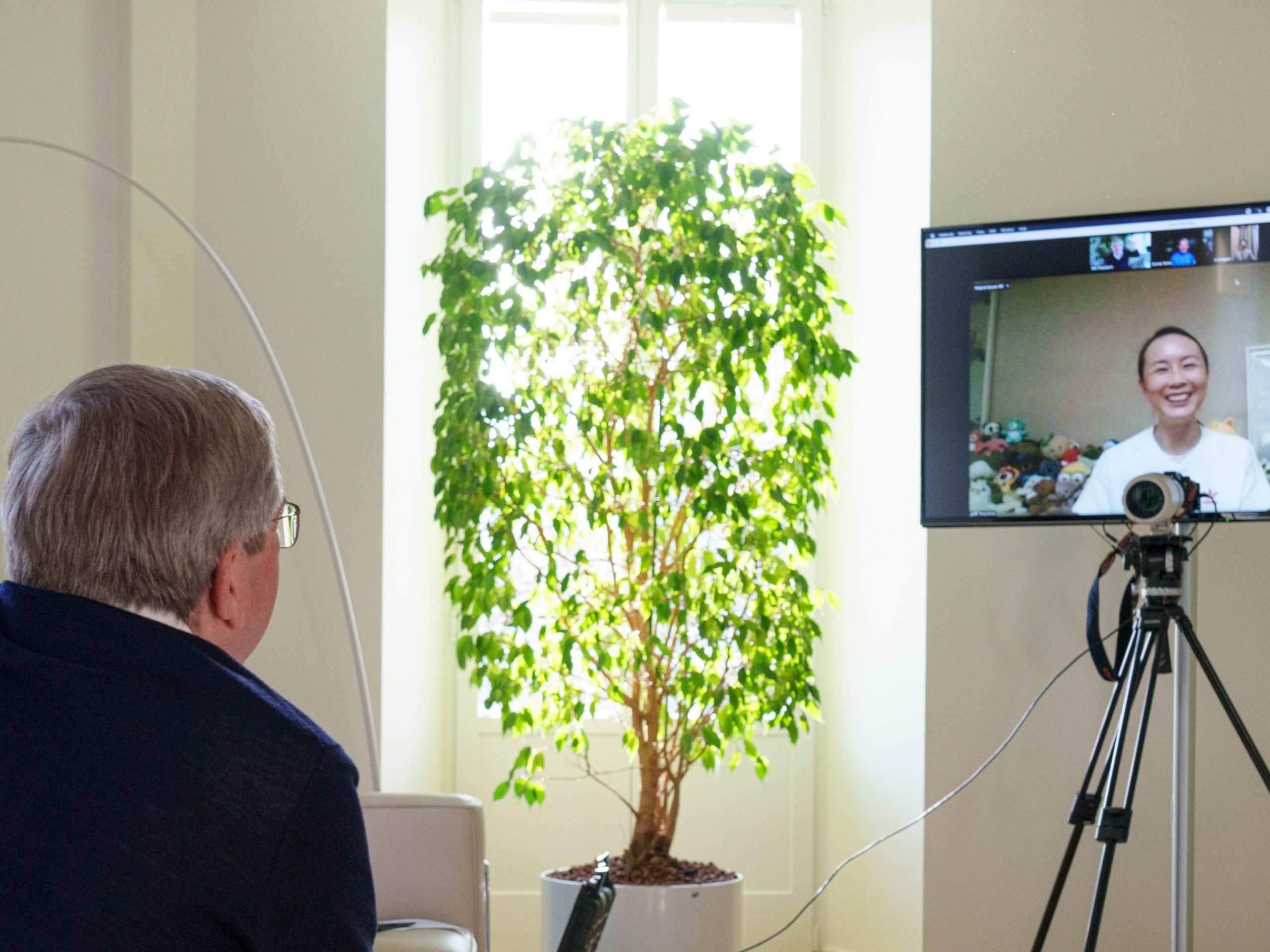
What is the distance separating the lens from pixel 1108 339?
2955mm

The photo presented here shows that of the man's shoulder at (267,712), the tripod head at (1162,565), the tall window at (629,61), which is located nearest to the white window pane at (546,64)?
the tall window at (629,61)

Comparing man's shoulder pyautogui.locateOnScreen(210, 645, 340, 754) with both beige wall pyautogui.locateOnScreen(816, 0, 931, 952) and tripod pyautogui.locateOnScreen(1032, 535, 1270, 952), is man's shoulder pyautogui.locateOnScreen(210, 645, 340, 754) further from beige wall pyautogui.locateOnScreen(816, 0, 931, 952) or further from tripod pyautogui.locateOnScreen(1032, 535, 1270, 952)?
beige wall pyautogui.locateOnScreen(816, 0, 931, 952)

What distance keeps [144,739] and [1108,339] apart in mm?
2513

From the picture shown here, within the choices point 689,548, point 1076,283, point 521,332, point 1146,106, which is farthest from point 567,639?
point 1146,106

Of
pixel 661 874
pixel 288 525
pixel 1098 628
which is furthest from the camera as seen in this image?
pixel 661 874

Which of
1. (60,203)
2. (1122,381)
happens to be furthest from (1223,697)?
(60,203)

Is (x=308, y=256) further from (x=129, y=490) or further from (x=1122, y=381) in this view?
(x=129, y=490)

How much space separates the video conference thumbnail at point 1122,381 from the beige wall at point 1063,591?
0.51 meters

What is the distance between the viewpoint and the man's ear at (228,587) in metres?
1.08

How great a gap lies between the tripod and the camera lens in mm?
59

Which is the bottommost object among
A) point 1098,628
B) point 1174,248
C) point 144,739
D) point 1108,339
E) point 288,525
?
point 1098,628

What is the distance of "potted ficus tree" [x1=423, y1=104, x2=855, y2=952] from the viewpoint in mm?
3215

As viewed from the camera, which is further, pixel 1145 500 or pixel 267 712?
pixel 1145 500

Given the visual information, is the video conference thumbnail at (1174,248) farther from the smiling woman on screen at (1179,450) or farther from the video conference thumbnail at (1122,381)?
the smiling woman on screen at (1179,450)
